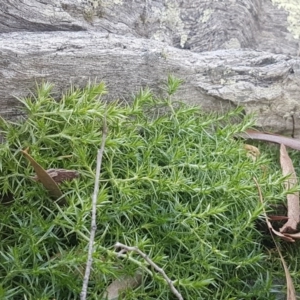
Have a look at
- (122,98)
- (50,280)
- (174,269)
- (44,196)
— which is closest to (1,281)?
(50,280)

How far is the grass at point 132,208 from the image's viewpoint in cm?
124

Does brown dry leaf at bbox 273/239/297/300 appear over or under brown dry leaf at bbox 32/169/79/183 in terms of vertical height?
under

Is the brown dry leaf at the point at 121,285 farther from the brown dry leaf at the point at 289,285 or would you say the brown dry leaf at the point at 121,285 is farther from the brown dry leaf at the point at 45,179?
the brown dry leaf at the point at 289,285

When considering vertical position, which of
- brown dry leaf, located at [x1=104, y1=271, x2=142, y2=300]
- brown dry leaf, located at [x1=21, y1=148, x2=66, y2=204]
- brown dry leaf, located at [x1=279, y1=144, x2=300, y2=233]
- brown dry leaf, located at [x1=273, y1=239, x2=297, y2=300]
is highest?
brown dry leaf, located at [x1=21, y1=148, x2=66, y2=204]

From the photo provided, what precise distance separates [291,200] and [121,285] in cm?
61

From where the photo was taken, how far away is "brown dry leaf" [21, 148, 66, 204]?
4.30ft

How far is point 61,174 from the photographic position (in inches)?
52.6

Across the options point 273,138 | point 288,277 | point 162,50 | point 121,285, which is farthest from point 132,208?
point 273,138

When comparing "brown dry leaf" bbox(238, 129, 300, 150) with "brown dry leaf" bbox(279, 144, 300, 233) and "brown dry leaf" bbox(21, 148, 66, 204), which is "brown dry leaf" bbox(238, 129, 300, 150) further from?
"brown dry leaf" bbox(21, 148, 66, 204)

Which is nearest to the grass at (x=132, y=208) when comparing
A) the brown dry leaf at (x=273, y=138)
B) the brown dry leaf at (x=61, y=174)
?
the brown dry leaf at (x=61, y=174)

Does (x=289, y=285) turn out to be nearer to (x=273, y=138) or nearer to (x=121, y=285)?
(x=121, y=285)

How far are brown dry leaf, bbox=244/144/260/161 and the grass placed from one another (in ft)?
0.37

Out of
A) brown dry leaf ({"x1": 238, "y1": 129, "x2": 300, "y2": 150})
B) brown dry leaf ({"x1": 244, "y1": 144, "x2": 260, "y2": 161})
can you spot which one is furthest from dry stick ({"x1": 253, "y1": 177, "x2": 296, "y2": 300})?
brown dry leaf ({"x1": 238, "y1": 129, "x2": 300, "y2": 150})

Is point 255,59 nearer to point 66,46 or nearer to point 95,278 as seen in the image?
point 66,46
